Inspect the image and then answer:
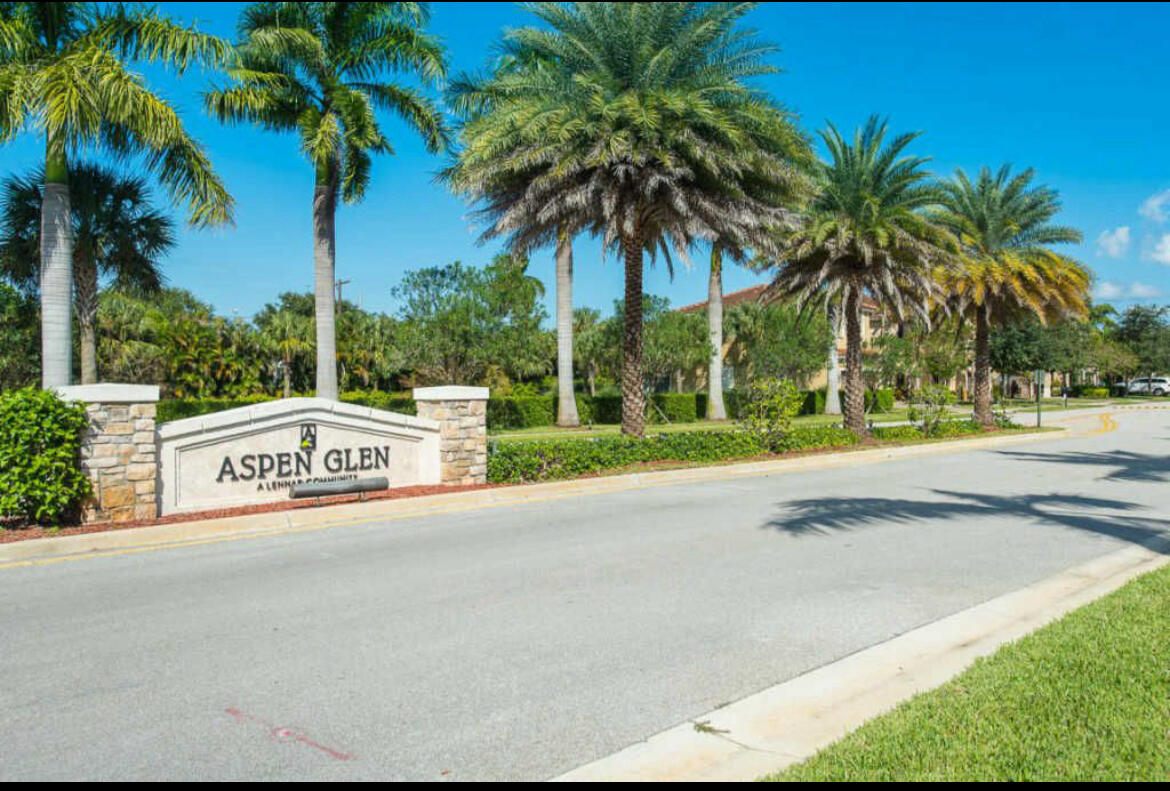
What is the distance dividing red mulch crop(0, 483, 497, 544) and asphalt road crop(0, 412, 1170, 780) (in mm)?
1082

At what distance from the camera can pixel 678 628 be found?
5.70m

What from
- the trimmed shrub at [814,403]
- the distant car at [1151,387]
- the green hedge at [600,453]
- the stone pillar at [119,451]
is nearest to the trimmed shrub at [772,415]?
the green hedge at [600,453]

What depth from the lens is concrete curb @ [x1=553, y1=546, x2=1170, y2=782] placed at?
359cm

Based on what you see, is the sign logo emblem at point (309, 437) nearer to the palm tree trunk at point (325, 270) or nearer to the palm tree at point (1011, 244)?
the palm tree trunk at point (325, 270)

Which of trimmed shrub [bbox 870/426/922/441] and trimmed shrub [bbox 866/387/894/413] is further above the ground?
trimmed shrub [bbox 866/387/894/413]

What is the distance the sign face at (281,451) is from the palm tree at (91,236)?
14.8m

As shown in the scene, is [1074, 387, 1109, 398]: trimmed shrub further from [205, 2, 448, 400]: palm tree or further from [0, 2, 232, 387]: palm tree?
[0, 2, 232, 387]: palm tree

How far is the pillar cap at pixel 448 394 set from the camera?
515 inches

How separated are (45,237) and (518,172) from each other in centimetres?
815

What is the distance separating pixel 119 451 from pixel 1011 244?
27215mm

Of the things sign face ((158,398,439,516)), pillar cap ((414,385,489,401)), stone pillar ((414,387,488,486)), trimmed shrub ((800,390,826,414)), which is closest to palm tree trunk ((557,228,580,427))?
pillar cap ((414,385,489,401))

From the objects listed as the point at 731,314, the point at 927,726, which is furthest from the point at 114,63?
the point at 731,314

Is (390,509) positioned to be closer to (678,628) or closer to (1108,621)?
(678,628)

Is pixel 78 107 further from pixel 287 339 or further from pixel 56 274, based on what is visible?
pixel 287 339
